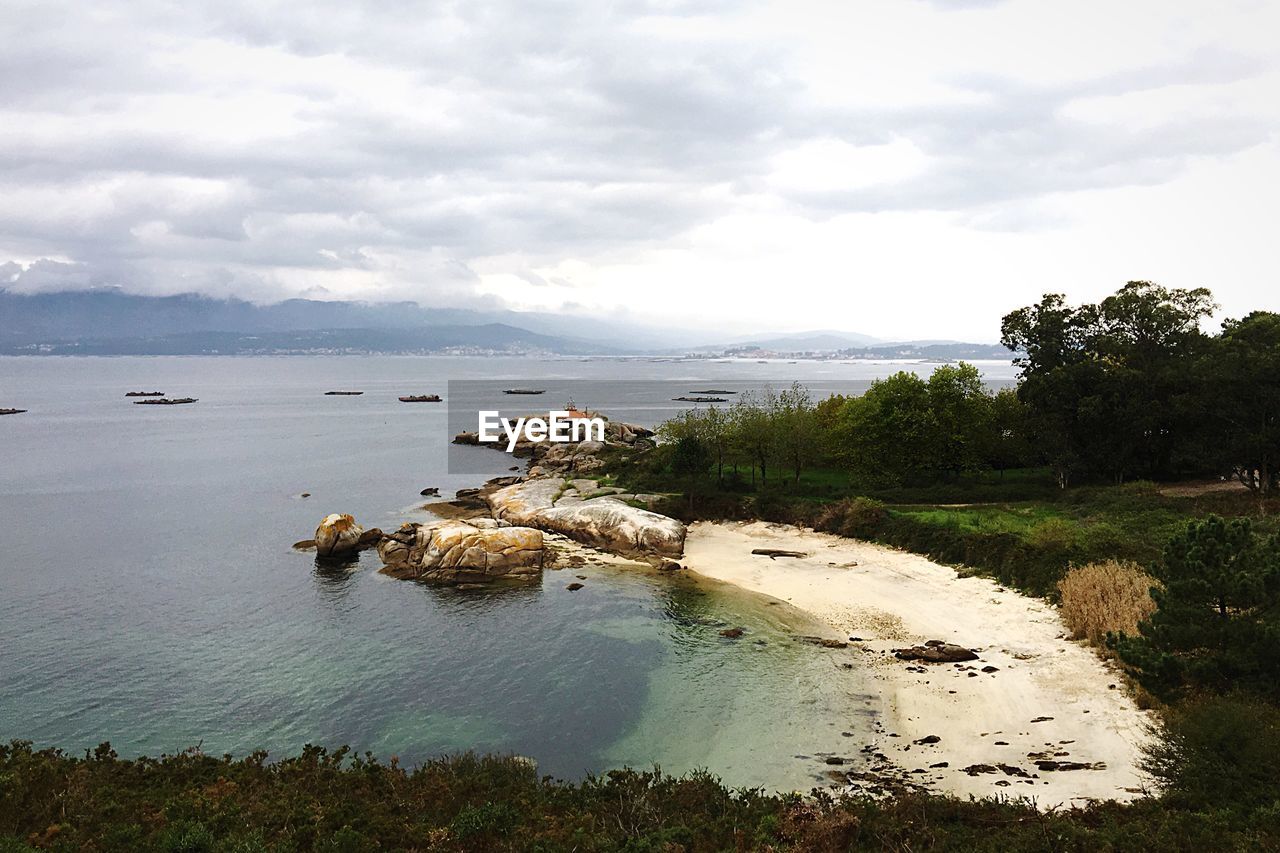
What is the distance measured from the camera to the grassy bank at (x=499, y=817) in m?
14.5

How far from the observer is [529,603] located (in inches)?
1614

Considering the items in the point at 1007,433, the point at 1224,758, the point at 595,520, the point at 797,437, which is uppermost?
the point at 1007,433

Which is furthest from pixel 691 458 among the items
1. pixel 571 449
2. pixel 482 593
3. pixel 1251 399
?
pixel 1251 399

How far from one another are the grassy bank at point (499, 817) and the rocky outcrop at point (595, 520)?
99.6ft

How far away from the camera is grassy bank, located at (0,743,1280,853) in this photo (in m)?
14.5

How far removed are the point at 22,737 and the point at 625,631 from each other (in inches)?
934

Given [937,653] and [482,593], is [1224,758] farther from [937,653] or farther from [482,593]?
[482,593]

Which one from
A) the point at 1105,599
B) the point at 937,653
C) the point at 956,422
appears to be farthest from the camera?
the point at 956,422

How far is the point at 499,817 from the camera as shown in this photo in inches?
630

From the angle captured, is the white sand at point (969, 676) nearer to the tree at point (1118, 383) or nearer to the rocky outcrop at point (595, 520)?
the rocky outcrop at point (595, 520)

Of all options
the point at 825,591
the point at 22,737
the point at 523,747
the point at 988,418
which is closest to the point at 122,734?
the point at 22,737

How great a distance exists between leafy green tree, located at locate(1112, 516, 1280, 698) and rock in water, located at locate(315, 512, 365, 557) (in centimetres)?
4569

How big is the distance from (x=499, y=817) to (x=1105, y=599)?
88.9 feet

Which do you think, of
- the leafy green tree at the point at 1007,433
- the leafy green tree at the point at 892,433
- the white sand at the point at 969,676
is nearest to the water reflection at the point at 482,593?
the white sand at the point at 969,676
